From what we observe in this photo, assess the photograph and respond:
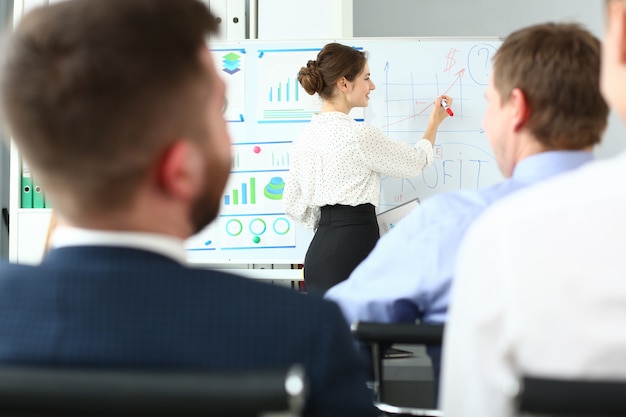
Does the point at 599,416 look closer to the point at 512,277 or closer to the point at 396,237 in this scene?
the point at 512,277

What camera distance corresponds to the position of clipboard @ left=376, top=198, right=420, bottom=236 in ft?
11.0

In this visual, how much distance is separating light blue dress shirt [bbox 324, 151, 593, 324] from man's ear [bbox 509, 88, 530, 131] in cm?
7

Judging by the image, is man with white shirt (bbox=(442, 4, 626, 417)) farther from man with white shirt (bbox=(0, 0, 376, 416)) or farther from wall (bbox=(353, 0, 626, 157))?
wall (bbox=(353, 0, 626, 157))

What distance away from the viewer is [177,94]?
0.74 meters

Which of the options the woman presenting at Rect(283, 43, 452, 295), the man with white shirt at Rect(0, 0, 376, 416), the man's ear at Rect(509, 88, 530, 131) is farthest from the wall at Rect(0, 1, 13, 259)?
the man with white shirt at Rect(0, 0, 376, 416)

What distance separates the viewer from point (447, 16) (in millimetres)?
4562

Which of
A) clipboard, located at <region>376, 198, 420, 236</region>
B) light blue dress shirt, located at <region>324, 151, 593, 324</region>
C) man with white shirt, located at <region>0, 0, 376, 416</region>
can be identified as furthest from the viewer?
clipboard, located at <region>376, 198, 420, 236</region>

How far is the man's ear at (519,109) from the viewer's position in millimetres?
1262

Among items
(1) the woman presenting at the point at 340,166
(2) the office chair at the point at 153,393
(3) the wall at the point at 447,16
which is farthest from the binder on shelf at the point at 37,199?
(2) the office chair at the point at 153,393

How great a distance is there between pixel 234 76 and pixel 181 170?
2.96 metres

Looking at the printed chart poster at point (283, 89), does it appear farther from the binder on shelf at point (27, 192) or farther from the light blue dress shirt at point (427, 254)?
the light blue dress shirt at point (427, 254)

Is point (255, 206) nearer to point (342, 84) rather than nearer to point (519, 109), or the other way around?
point (342, 84)

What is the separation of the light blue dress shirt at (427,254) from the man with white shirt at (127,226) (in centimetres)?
45

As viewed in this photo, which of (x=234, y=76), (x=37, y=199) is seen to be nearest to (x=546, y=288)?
(x=234, y=76)
